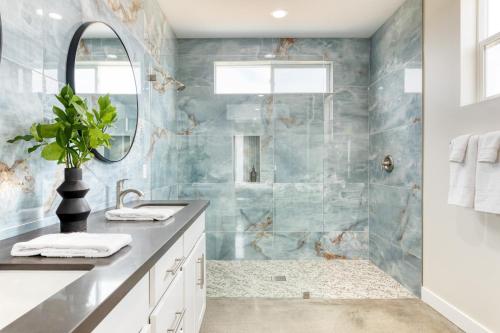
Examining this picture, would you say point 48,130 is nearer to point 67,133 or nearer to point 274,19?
point 67,133

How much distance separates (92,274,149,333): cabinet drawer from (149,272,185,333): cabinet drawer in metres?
0.09

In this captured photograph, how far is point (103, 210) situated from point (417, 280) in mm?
2562

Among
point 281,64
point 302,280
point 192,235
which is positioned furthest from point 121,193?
point 281,64

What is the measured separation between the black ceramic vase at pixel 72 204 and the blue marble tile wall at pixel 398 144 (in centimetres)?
254

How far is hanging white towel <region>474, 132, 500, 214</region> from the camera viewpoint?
182 centimetres

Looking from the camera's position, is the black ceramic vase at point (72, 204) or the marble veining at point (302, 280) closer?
the black ceramic vase at point (72, 204)

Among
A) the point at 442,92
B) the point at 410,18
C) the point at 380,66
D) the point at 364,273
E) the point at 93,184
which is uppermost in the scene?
the point at 410,18

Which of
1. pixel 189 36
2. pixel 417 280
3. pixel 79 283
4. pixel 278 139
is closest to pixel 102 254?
pixel 79 283

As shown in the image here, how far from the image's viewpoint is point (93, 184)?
6.01 ft

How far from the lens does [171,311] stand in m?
1.32

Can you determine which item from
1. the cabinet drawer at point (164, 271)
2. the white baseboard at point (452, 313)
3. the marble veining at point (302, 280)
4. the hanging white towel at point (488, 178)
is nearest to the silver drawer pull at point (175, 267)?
the cabinet drawer at point (164, 271)

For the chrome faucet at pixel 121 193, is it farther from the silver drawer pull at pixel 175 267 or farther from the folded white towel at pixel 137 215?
the silver drawer pull at pixel 175 267

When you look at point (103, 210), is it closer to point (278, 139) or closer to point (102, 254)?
point (102, 254)

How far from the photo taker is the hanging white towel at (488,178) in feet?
5.96
